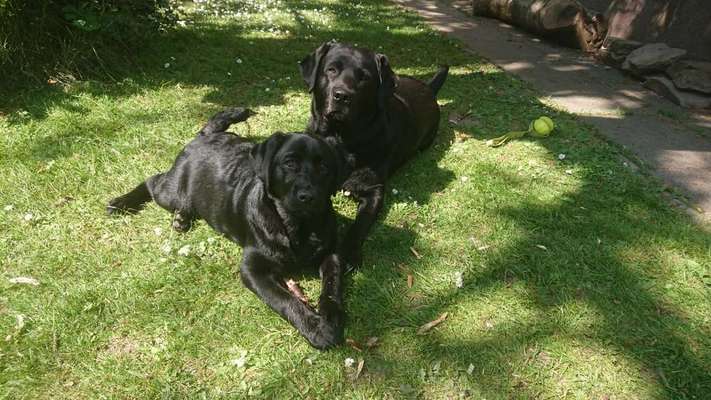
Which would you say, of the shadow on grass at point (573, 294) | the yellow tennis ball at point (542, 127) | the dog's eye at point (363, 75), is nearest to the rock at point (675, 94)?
the yellow tennis ball at point (542, 127)

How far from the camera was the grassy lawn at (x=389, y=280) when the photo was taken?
2.73 m

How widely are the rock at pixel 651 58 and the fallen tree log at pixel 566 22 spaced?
1.41m

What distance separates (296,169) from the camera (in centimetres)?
312

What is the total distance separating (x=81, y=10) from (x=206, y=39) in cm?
217

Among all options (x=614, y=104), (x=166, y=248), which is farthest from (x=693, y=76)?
(x=166, y=248)

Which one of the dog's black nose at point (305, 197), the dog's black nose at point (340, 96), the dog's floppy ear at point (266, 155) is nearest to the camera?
the dog's black nose at point (305, 197)

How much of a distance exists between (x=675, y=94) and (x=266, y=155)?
6.05 meters

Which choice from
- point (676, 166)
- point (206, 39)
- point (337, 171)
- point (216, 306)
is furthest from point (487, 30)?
point (216, 306)

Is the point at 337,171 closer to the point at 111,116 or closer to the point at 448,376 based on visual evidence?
the point at 448,376

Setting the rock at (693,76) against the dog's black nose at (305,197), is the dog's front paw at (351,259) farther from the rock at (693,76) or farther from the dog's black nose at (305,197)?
the rock at (693,76)

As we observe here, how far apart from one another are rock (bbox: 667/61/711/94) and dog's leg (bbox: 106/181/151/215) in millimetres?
6594

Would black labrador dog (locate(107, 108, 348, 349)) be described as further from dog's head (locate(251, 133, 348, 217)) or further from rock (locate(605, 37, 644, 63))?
rock (locate(605, 37, 644, 63))

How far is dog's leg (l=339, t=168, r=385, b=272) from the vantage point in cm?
352

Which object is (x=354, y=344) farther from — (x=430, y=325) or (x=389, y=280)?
(x=389, y=280)
